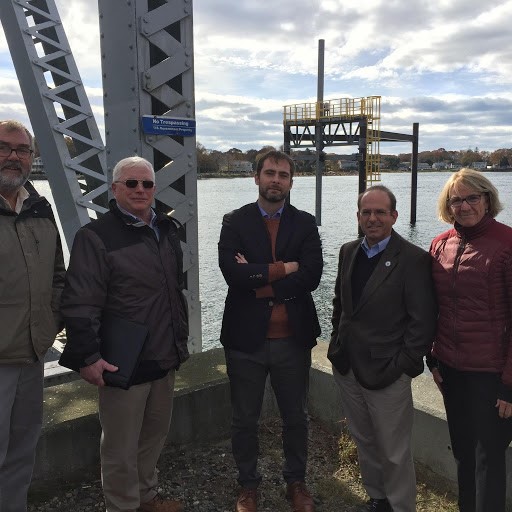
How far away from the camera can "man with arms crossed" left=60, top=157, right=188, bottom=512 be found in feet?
9.07

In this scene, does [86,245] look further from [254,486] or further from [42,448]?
[254,486]

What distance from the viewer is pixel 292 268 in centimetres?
330

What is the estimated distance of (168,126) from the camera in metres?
4.07

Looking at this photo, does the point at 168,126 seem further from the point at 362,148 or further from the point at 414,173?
the point at 414,173

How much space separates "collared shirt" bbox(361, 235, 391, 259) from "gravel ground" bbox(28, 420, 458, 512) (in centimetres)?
158

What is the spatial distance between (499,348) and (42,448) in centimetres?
279

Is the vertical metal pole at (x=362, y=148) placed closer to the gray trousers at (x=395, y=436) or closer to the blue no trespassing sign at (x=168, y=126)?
the blue no trespassing sign at (x=168, y=126)

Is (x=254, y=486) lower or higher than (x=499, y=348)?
lower

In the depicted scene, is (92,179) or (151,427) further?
(92,179)

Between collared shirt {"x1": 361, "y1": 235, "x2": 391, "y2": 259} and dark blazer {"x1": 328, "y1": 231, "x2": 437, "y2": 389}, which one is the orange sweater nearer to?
dark blazer {"x1": 328, "y1": 231, "x2": 437, "y2": 389}

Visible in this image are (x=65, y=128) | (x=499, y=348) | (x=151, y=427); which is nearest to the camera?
(x=499, y=348)

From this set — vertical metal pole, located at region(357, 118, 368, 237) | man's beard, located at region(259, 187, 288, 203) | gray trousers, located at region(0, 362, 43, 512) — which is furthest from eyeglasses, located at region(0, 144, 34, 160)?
vertical metal pole, located at region(357, 118, 368, 237)

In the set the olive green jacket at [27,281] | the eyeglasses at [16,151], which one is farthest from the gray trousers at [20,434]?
the eyeglasses at [16,151]

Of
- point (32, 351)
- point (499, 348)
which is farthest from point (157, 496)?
point (499, 348)
